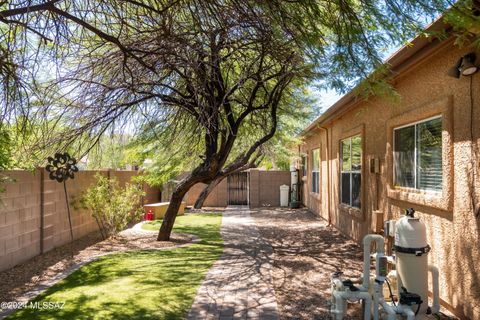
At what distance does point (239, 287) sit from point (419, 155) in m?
3.36

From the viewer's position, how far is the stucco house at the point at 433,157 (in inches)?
178

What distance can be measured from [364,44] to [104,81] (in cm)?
452

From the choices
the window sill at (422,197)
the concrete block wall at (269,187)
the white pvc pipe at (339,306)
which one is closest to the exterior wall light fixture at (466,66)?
the window sill at (422,197)

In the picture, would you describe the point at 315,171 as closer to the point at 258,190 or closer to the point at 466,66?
the point at 258,190

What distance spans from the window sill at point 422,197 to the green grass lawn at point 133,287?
11.3ft

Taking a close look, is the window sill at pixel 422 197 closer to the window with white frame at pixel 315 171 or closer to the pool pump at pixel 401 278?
the pool pump at pixel 401 278

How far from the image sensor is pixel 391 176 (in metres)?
7.16

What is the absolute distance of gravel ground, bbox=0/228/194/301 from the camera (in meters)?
6.21

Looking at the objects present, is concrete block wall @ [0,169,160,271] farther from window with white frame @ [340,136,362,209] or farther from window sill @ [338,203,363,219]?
window with white frame @ [340,136,362,209]

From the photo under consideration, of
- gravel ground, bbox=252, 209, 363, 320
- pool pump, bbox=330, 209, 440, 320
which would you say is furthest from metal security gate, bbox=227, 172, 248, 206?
pool pump, bbox=330, 209, 440, 320

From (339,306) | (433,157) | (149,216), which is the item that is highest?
(433,157)

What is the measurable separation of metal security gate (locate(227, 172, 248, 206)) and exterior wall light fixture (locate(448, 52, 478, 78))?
16.9 m

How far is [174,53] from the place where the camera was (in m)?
5.38

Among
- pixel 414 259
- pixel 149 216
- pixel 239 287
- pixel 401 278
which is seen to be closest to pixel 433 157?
pixel 414 259
